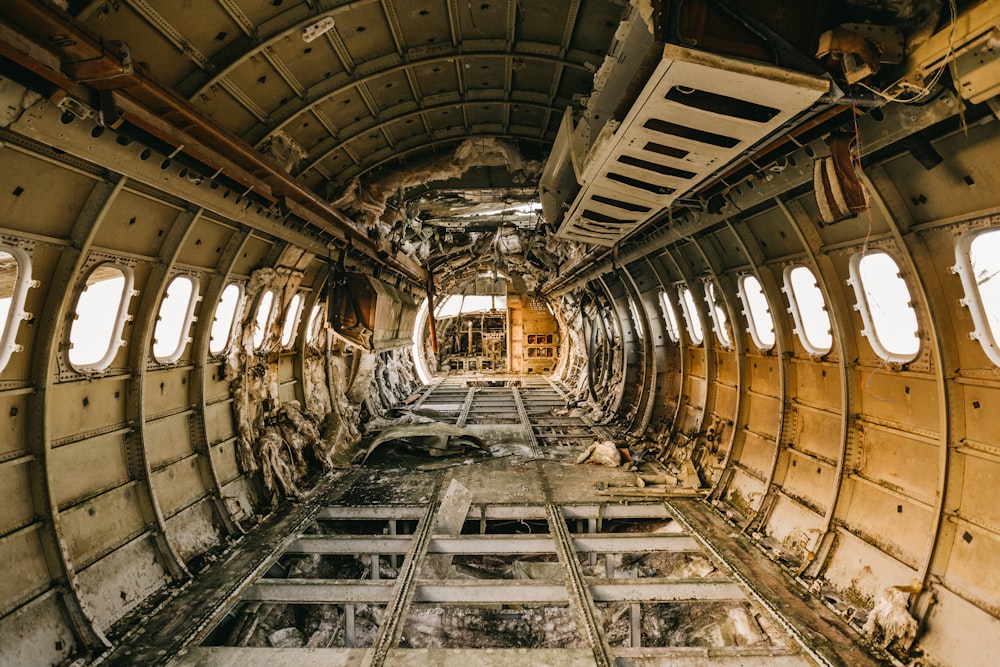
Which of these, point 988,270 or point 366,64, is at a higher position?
point 366,64

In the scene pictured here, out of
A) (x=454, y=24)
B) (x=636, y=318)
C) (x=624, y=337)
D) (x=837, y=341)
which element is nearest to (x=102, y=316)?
(x=454, y=24)

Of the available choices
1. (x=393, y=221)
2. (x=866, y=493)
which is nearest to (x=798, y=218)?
(x=866, y=493)

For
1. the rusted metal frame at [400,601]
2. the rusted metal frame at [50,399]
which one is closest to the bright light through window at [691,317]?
the rusted metal frame at [400,601]

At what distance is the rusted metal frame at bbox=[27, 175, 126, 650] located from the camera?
4.41 m

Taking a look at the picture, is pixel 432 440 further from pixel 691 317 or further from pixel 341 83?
pixel 341 83

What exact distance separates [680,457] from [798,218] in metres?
5.58

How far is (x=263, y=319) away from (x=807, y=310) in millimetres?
9154

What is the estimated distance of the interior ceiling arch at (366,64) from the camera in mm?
4266

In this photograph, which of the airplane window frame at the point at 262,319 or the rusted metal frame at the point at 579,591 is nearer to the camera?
the rusted metal frame at the point at 579,591

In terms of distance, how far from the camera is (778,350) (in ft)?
22.2

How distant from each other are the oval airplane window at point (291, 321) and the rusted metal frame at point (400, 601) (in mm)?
4916

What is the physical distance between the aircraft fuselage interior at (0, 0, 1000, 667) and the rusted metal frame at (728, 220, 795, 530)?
0.15 feet

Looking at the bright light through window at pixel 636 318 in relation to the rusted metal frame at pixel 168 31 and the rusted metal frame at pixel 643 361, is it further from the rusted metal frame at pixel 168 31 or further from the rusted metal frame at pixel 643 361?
the rusted metal frame at pixel 168 31

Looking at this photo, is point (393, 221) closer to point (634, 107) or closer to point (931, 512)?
point (634, 107)
